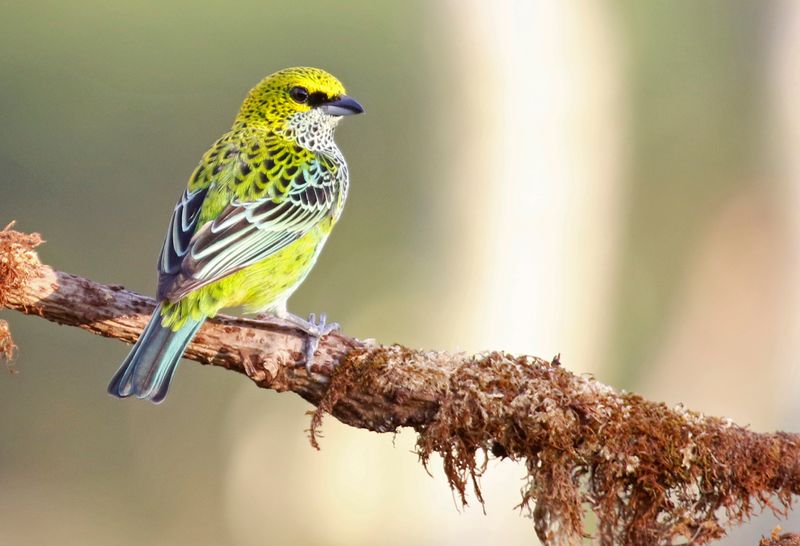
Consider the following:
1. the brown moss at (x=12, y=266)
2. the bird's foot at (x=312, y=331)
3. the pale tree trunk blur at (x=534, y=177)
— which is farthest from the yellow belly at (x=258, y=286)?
the pale tree trunk blur at (x=534, y=177)

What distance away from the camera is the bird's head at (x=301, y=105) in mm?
5988

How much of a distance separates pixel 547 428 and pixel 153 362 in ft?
5.91

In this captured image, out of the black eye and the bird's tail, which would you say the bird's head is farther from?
the bird's tail

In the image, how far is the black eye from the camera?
602 centimetres

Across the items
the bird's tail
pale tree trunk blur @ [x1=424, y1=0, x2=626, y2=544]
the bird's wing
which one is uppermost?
pale tree trunk blur @ [x1=424, y1=0, x2=626, y2=544]

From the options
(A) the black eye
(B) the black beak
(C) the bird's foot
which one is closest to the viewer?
(C) the bird's foot

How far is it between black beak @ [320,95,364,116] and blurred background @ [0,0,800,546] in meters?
5.32

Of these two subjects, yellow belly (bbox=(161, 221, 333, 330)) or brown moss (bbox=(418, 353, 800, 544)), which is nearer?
brown moss (bbox=(418, 353, 800, 544))

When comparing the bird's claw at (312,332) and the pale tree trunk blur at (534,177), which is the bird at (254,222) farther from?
the pale tree trunk blur at (534,177)

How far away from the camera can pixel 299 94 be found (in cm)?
603

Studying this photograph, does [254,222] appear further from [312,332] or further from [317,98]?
[317,98]

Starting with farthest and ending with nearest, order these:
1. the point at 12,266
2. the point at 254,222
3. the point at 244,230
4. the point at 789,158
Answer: the point at 789,158
the point at 254,222
the point at 244,230
the point at 12,266

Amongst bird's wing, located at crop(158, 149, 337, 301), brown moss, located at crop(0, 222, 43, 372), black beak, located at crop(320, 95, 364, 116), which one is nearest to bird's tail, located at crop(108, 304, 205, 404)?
bird's wing, located at crop(158, 149, 337, 301)

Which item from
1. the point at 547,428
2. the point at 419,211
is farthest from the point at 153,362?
the point at 419,211
